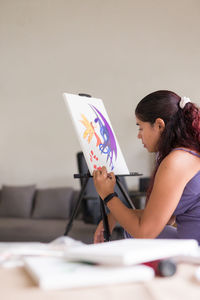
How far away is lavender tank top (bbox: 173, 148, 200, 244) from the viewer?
4.64 feet

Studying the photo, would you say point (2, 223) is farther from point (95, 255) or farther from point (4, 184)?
point (95, 255)

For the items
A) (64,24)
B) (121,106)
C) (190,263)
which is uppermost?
(64,24)

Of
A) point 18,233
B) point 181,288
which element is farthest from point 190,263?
point 18,233

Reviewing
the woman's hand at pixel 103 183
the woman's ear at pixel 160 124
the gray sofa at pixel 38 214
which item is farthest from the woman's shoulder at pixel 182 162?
the gray sofa at pixel 38 214

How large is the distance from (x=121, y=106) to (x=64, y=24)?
1307mm

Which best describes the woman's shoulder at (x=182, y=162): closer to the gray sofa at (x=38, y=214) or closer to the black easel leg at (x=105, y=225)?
the black easel leg at (x=105, y=225)

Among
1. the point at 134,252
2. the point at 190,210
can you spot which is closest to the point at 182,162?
the point at 190,210

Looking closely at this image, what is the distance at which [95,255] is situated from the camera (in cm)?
60

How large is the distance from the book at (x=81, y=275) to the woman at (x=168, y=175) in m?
0.74

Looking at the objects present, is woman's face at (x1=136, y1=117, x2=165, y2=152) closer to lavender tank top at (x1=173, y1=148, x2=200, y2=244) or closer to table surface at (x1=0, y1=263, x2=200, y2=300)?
lavender tank top at (x1=173, y1=148, x2=200, y2=244)

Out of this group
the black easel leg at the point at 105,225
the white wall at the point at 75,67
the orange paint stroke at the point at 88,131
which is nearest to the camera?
the black easel leg at the point at 105,225

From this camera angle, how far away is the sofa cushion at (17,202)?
4.64m

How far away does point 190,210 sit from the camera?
1.48m

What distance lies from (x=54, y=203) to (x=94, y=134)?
267 centimetres
